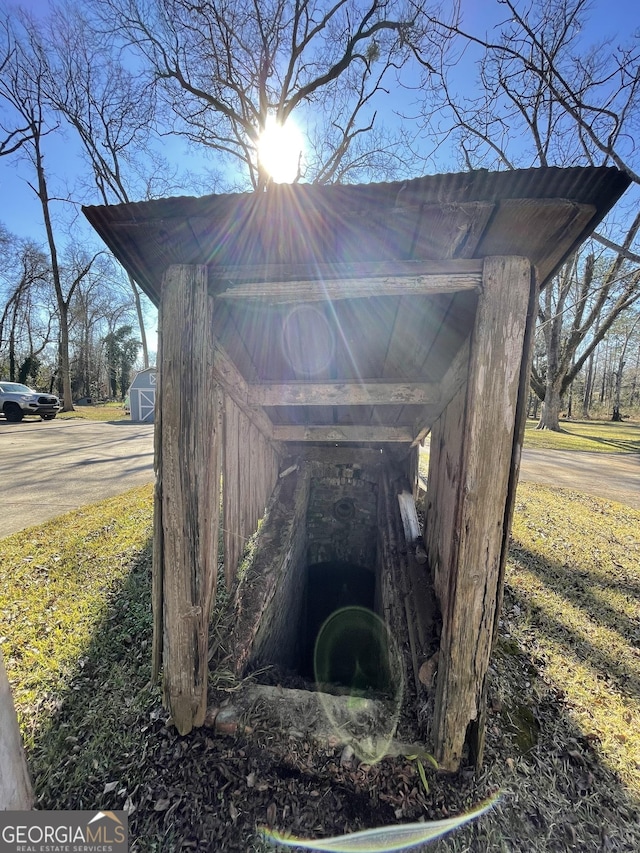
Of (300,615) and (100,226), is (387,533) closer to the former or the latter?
(300,615)

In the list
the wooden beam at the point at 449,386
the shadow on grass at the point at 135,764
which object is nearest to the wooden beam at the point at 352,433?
the wooden beam at the point at 449,386

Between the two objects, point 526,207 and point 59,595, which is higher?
point 526,207

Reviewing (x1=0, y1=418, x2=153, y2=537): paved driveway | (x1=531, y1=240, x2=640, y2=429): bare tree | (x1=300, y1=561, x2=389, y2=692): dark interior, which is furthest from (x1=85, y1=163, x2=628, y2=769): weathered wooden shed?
(x1=531, y1=240, x2=640, y2=429): bare tree

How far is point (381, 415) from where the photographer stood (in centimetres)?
375

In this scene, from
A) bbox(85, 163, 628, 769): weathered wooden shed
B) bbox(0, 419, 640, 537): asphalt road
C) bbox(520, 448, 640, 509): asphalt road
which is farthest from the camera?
bbox(520, 448, 640, 509): asphalt road

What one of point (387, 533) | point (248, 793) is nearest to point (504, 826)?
point (248, 793)

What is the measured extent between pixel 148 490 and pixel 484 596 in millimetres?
5433

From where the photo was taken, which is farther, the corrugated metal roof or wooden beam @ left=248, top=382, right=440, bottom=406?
wooden beam @ left=248, top=382, right=440, bottom=406

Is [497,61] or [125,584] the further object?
[497,61]

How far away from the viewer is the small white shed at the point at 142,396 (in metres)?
15.2

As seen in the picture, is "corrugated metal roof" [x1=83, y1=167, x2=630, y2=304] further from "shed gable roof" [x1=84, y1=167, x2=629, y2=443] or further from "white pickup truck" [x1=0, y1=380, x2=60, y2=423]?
"white pickup truck" [x1=0, y1=380, x2=60, y2=423]

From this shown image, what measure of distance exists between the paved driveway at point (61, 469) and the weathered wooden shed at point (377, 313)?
3748mm

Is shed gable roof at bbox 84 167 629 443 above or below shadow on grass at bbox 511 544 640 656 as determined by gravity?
above

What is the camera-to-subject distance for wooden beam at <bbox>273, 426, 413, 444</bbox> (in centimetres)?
381
